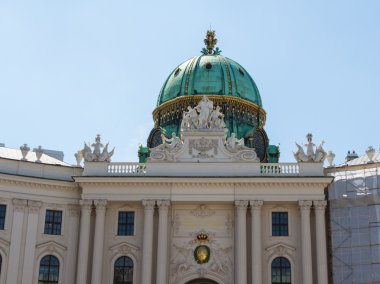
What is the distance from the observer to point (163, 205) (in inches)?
1374

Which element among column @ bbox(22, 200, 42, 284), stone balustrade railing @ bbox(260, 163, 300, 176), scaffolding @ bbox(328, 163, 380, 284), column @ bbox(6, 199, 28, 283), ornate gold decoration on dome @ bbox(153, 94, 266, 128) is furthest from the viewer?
ornate gold decoration on dome @ bbox(153, 94, 266, 128)

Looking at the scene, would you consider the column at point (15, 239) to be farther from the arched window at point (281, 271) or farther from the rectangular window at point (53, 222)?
the arched window at point (281, 271)

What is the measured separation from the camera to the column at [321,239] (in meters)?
33.0

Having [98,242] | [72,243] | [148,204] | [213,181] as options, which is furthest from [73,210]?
[213,181]

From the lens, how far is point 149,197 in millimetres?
35219

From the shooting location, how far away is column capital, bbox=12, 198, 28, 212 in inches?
1374

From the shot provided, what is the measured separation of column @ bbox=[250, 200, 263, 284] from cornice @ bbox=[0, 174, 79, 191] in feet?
33.6

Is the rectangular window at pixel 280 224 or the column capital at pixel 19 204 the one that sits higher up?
the column capital at pixel 19 204

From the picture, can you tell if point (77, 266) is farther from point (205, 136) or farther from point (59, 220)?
point (205, 136)

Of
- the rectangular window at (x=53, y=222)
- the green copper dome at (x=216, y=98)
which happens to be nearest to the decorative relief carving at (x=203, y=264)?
the rectangular window at (x=53, y=222)

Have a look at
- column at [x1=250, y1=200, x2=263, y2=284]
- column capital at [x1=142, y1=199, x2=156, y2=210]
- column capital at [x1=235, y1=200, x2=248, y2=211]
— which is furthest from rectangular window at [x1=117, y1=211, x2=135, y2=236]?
column at [x1=250, y1=200, x2=263, y2=284]

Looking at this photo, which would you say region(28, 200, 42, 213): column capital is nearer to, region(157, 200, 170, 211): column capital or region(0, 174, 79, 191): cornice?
region(0, 174, 79, 191): cornice

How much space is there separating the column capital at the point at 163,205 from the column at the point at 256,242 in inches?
181

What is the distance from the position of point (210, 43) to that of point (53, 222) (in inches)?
803
